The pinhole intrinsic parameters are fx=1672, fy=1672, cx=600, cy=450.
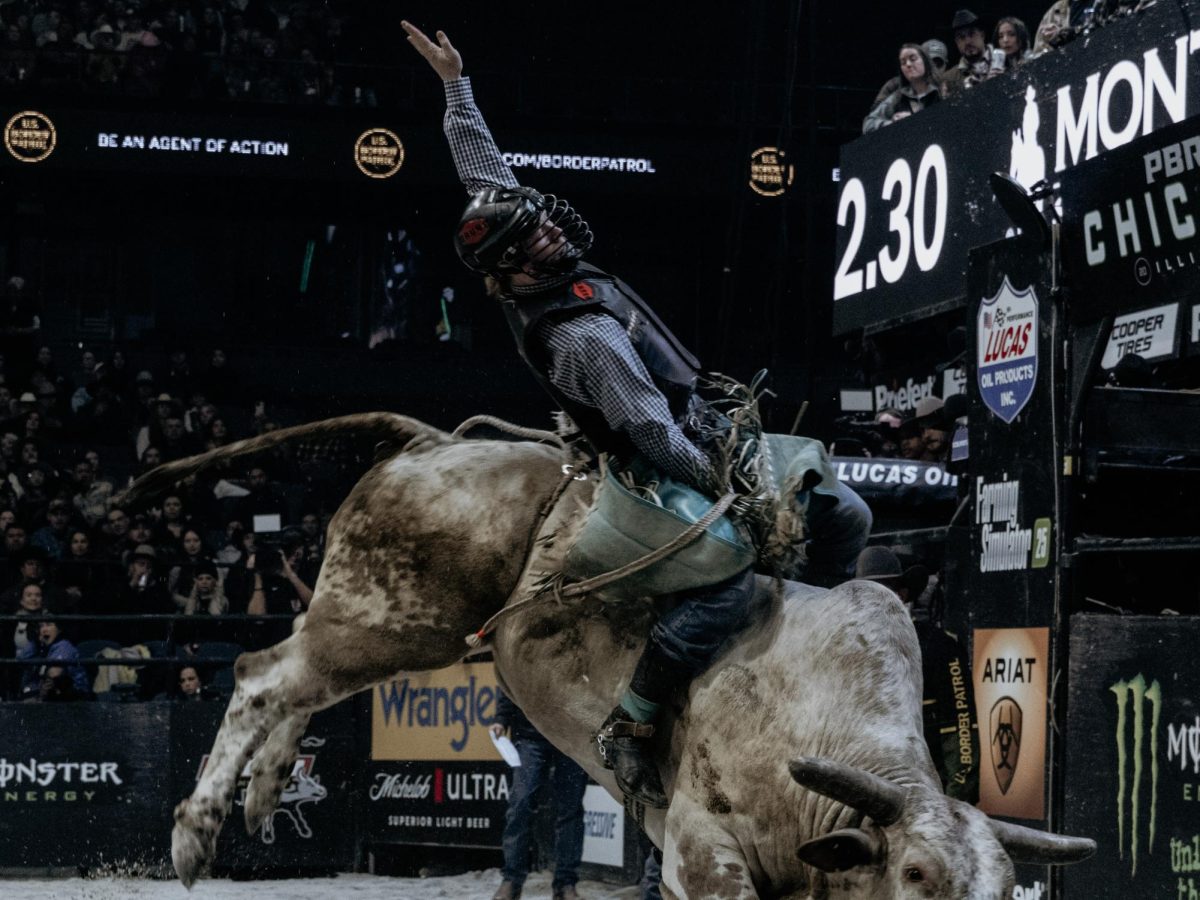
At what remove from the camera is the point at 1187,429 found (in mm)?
7121

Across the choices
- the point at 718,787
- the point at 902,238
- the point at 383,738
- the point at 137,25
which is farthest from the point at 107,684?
the point at 137,25

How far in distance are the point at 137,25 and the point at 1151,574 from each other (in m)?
18.2

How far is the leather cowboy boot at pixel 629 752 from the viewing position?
16.0 feet

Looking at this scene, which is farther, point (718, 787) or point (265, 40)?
point (265, 40)

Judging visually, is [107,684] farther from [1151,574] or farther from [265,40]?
[265,40]

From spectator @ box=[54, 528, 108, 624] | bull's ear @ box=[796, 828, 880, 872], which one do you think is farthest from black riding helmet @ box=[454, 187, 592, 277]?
spectator @ box=[54, 528, 108, 624]

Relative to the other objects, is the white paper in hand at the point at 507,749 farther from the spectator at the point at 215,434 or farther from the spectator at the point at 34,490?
the spectator at the point at 215,434

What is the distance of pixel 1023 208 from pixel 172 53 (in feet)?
56.0

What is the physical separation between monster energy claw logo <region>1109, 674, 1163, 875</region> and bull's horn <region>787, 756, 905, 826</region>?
2.32 metres

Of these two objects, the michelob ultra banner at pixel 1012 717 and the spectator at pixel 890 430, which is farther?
the spectator at pixel 890 430

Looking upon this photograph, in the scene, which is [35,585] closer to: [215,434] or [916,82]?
[215,434]

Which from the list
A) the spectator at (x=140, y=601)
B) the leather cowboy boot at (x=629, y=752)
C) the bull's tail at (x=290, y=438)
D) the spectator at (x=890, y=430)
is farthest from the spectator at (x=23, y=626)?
the leather cowboy boot at (x=629, y=752)

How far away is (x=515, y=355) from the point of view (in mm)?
23031

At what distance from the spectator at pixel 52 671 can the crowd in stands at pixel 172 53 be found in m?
10.5
